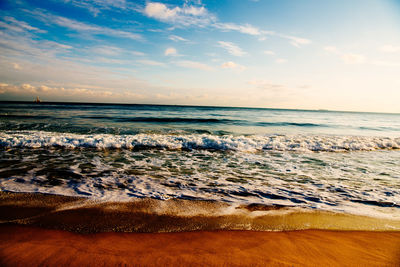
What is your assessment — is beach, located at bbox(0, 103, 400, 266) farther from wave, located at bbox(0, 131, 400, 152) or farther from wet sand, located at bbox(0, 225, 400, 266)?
wave, located at bbox(0, 131, 400, 152)

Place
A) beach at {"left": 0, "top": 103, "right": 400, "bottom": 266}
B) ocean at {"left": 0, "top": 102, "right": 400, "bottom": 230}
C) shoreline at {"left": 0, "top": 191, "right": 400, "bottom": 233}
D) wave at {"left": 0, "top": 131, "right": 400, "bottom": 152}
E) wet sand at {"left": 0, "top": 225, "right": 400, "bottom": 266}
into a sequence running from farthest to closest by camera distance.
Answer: wave at {"left": 0, "top": 131, "right": 400, "bottom": 152} → ocean at {"left": 0, "top": 102, "right": 400, "bottom": 230} → shoreline at {"left": 0, "top": 191, "right": 400, "bottom": 233} → beach at {"left": 0, "top": 103, "right": 400, "bottom": 266} → wet sand at {"left": 0, "top": 225, "right": 400, "bottom": 266}

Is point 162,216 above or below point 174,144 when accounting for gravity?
below

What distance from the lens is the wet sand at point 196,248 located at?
214 cm

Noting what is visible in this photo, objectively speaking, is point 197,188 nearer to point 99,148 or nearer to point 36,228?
point 36,228

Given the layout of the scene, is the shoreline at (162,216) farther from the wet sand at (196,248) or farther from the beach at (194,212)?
the wet sand at (196,248)

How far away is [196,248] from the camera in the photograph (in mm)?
2354

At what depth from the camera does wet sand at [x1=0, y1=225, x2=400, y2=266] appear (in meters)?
2.14

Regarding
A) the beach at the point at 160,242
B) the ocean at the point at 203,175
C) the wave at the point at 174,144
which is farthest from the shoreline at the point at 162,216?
the wave at the point at 174,144

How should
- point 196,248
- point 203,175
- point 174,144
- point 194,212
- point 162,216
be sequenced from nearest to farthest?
point 196,248, point 162,216, point 194,212, point 203,175, point 174,144

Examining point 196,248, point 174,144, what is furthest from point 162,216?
point 174,144

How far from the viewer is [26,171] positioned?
4945 millimetres

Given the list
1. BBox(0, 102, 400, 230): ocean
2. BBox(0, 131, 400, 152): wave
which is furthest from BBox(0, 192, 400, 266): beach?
BBox(0, 131, 400, 152): wave

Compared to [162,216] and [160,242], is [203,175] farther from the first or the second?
[160,242]

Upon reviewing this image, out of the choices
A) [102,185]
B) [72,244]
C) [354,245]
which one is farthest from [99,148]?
[354,245]
